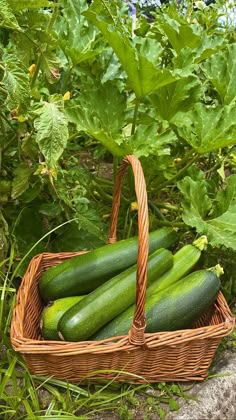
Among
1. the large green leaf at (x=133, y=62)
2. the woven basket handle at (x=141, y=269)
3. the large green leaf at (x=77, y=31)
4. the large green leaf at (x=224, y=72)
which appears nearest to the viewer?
the woven basket handle at (x=141, y=269)

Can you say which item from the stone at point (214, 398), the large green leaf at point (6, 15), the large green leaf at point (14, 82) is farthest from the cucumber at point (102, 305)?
the large green leaf at point (6, 15)

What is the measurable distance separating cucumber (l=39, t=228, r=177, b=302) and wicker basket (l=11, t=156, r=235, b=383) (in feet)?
0.23

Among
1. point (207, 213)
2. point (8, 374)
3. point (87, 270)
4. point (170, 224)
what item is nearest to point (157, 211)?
point (170, 224)

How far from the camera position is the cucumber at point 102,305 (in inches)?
59.3

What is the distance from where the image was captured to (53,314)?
160 centimetres

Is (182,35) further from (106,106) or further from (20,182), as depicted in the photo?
(20,182)

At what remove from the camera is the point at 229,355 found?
5.62ft

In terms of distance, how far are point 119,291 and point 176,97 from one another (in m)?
0.74

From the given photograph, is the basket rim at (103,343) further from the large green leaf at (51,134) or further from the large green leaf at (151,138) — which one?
the large green leaf at (151,138)

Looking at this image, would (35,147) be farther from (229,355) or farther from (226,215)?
(229,355)

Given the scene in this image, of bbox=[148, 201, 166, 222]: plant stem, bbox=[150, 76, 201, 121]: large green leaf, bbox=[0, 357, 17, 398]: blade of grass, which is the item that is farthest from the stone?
bbox=[150, 76, 201, 121]: large green leaf

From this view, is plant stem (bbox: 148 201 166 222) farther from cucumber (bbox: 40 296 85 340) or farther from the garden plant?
cucumber (bbox: 40 296 85 340)

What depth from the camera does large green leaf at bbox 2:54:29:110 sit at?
55.1 inches

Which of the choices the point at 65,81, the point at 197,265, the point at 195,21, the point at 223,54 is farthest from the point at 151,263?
the point at 195,21
